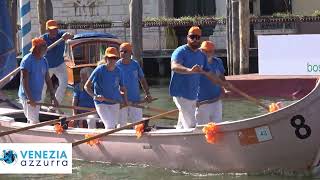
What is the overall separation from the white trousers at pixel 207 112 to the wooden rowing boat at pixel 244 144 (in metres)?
0.60

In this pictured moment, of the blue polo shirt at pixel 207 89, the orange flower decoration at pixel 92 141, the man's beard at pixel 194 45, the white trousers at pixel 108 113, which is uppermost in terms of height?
the man's beard at pixel 194 45

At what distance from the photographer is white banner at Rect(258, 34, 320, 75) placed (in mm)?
17766

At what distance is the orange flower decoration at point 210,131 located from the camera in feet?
32.2

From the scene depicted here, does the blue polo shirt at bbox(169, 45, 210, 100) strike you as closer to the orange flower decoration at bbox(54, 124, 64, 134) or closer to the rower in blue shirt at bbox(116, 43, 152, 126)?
the rower in blue shirt at bbox(116, 43, 152, 126)

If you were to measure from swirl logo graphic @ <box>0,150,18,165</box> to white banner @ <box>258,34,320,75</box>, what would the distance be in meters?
9.58

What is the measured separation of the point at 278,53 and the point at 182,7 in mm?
13404

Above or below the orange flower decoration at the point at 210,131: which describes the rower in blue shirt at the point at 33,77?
above

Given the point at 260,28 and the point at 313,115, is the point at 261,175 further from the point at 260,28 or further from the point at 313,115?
the point at 260,28

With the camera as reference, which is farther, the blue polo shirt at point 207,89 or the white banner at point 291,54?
the white banner at point 291,54

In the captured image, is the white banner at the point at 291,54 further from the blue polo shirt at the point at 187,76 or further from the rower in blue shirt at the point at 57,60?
the blue polo shirt at the point at 187,76

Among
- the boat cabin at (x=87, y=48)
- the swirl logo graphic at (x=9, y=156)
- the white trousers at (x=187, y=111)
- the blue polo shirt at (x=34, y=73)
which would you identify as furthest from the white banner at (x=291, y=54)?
the swirl logo graphic at (x=9, y=156)

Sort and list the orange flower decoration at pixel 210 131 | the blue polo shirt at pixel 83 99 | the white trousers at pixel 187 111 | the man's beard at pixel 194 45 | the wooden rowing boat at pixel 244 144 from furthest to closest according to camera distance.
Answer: the blue polo shirt at pixel 83 99 → the white trousers at pixel 187 111 → the man's beard at pixel 194 45 → the orange flower decoration at pixel 210 131 → the wooden rowing boat at pixel 244 144

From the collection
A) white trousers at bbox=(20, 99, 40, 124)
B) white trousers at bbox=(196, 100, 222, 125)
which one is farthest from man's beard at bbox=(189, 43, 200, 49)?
white trousers at bbox=(20, 99, 40, 124)

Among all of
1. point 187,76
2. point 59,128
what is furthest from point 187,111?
point 59,128
